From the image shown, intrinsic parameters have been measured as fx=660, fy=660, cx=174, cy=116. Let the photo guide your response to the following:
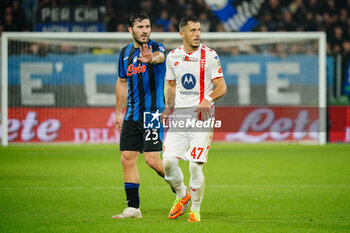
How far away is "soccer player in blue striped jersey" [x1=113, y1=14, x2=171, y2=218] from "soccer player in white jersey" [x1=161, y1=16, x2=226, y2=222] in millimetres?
245

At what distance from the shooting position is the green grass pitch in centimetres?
613

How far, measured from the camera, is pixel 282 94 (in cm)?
1897

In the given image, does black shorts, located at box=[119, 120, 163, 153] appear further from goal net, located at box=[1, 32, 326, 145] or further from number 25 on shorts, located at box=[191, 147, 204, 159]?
goal net, located at box=[1, 32, 326, 145]

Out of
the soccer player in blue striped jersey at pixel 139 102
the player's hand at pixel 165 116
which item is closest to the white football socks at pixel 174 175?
the soccer player in blue striped jersey at pixel 139 102

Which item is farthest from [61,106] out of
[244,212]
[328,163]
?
[244,212]

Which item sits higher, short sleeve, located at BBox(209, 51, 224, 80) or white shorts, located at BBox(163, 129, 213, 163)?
short sleeve, located at BBox(209, 51, 224, 80)

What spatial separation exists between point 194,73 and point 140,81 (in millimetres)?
689

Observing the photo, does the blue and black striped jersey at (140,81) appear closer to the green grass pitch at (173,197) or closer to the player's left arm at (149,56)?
the player's left arm at (149,56)

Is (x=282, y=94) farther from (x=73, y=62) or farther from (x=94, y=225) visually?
(x=94, y=225)

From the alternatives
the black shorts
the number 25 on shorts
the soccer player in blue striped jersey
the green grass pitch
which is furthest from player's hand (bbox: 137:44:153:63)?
the green grass pitch

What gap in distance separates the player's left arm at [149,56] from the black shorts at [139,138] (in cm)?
66

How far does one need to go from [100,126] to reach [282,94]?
208 inches

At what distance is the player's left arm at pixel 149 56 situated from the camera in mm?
6532

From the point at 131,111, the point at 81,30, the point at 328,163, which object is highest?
the point at 81,30
